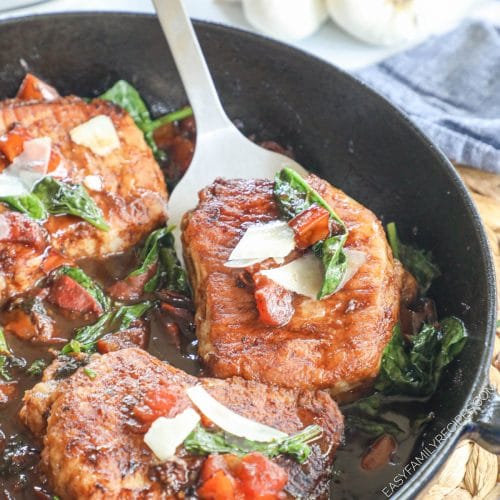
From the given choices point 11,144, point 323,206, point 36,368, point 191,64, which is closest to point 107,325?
point 36,368

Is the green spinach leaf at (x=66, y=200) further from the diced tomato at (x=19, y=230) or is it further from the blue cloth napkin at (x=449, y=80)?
the blue cloth napkin at (x=449, y=80)

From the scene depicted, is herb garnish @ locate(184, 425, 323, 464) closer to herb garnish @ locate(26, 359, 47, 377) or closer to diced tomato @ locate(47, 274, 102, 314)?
herb garnish @ locate(26, 359, 47, 377)

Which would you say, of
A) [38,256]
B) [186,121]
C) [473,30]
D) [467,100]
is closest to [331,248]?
[38,256]

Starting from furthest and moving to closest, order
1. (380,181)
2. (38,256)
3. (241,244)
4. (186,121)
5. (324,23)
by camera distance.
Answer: (324,23) < (186,121) < (380,181) < (38,256) < (241,244)

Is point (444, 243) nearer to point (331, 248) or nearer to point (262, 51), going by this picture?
point (331, 248)

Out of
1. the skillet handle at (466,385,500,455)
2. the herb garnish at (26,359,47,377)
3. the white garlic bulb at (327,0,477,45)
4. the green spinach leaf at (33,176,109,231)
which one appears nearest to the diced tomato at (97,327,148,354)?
the herb garnish at (26,359,47,377)
